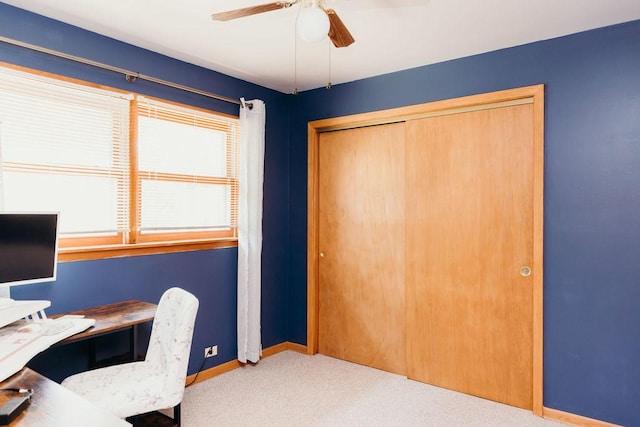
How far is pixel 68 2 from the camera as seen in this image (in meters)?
2.27

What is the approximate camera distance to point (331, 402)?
115 inches

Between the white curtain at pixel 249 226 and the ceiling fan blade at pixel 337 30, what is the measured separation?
160 cm

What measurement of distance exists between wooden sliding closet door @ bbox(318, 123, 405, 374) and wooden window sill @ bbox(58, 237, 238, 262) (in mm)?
965

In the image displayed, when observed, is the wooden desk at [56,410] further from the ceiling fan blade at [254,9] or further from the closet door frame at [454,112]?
the closet door frame at [454,112]

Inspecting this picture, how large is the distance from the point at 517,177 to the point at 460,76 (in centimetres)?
86

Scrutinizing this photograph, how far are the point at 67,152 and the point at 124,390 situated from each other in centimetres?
148

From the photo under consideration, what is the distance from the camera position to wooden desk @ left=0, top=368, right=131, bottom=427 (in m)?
1.25

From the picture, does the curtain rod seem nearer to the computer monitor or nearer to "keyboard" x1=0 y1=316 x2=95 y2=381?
the computer monitor

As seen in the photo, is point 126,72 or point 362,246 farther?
point 362,246

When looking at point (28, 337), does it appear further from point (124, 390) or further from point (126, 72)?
point (126, 72)

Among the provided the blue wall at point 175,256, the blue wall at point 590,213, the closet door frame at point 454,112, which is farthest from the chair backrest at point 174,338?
the blue wall at point 590,213

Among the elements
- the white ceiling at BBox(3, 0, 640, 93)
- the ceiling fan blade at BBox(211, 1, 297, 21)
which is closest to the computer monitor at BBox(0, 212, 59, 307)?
the white ceiling at BBox(3, 0, 640, 93)

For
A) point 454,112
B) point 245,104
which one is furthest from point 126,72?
point 454,112

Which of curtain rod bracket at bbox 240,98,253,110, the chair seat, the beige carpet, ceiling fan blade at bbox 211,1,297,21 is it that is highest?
curtain rod bracket at bbox 240,98,253,110
